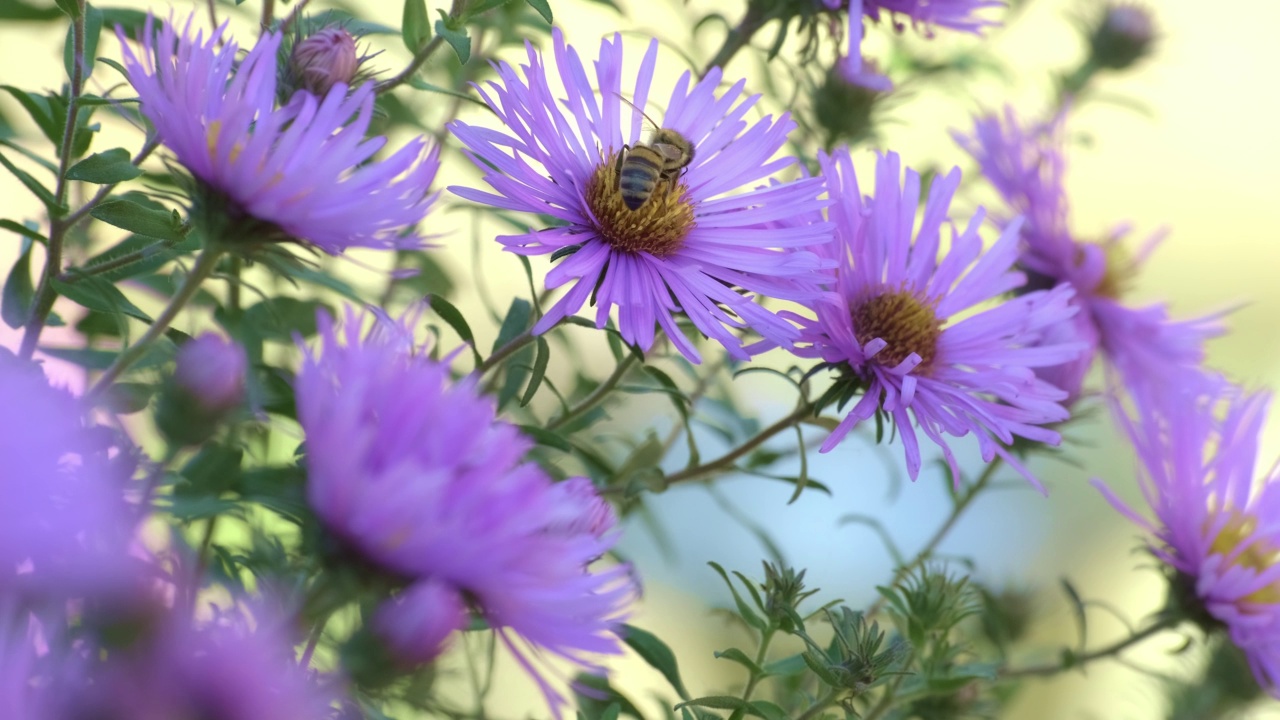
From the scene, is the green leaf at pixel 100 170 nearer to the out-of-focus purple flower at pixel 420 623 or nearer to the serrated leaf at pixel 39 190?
the serrated leaf at pixel 39 190

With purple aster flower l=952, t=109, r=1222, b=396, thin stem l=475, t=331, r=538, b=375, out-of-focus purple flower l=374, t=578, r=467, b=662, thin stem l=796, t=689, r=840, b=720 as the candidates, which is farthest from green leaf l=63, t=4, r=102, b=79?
purple aster flower l=952, t=109, r=1222, b=396

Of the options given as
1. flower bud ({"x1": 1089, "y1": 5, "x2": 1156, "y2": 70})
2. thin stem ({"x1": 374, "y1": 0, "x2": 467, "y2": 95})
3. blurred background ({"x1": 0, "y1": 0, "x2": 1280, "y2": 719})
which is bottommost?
blurred background ({"x1": 0, "y1": 0, "x2": 1280, "y2": 719})

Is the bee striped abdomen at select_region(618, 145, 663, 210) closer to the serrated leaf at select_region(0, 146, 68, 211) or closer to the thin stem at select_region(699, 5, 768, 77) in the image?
the thin stem at select_region(699, 5, 768, 77)

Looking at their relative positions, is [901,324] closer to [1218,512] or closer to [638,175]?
[638,175]

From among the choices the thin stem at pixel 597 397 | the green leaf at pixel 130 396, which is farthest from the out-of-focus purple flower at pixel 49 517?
the thin stem at pixel 597 397

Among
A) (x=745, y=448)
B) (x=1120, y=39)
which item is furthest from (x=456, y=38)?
(x=1120, y=39)
